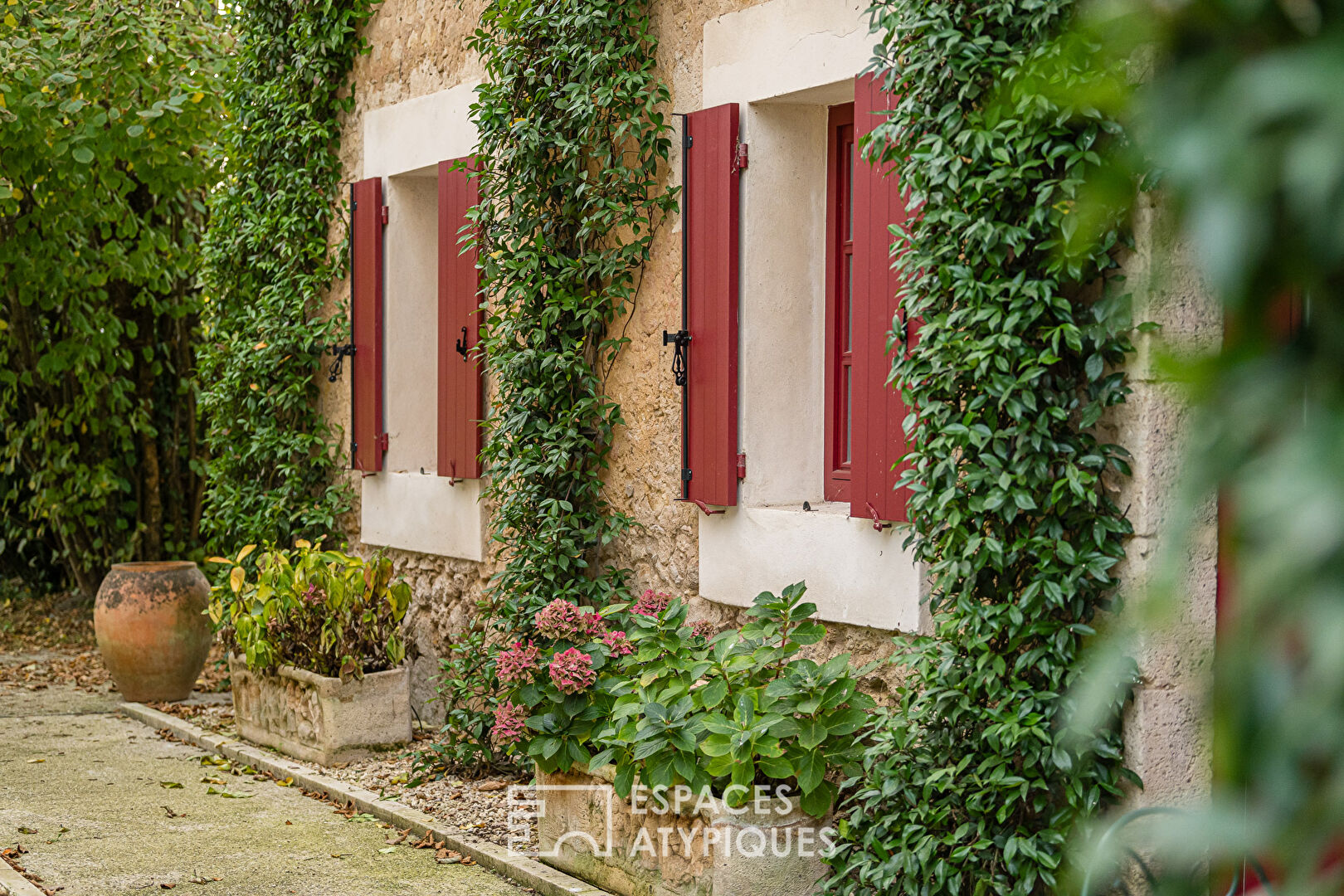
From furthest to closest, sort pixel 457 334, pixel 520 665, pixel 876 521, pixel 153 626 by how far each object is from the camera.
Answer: pixel 153 626 → pixel 457 334 → pixel 520 665 → pixel 876 521

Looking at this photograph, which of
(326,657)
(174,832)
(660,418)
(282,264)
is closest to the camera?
(174,832)

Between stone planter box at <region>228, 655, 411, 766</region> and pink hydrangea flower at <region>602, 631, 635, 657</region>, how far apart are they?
195cm

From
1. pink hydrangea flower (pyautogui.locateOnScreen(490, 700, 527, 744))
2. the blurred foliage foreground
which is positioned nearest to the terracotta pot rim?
pink hydrangea flower (pyautogui.locateOnScreen(490, 700, 527, 744))

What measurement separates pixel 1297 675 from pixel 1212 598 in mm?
3384

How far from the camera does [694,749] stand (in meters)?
4.29

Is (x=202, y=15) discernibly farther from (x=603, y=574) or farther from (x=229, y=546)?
(x=603, y=574)

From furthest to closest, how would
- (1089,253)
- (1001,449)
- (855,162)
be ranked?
(855,162) < (1001,449) < (1089,253)

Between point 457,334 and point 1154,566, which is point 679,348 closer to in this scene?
point 457,334

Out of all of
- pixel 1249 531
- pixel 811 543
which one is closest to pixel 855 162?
pixel 811 543

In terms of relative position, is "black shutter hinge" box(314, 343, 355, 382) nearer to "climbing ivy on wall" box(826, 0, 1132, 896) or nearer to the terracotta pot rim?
the terracotta pot rim

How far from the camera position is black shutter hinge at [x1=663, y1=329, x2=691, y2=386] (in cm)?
545

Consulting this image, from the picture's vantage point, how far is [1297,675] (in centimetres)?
66

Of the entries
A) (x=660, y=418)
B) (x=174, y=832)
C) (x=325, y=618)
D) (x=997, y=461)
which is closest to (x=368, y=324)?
(x=325, y=618)

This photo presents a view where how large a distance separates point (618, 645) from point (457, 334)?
7.87ft
